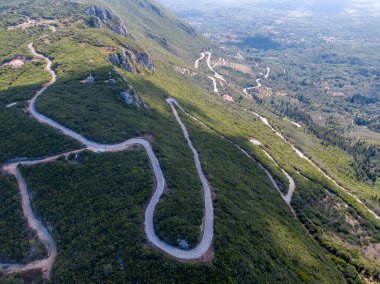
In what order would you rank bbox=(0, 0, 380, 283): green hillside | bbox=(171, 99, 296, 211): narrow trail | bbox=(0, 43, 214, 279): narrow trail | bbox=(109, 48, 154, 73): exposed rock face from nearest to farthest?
bbox=(0, 0, 380, 283): green hillside < bbox=(0, 43, 214, 279): narrow trail < bbox=(171, 99, 296, 211): narrow trail < bbox=(109, 48, 154, 73): exposed rock face

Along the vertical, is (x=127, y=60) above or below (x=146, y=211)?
below

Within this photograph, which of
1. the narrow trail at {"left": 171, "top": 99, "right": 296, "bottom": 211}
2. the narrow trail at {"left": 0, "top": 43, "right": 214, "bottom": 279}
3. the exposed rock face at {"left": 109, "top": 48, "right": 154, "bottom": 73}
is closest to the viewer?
the narrow trail at {"left": 0, "top": 43, "right": 214, "bottom": 279}

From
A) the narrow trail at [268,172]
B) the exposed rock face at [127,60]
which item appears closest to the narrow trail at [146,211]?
the narrow trail at [268,172]

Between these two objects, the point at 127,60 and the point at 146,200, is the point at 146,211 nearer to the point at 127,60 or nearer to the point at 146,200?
the point at 146,200

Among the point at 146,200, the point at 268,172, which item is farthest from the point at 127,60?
the point at 146,200

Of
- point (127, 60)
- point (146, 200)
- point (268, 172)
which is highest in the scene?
point (146, 200)

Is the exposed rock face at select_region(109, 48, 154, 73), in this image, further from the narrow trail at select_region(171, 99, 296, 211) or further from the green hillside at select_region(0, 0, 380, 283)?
the narrow trail at select_region(171, 99, 296, 211)

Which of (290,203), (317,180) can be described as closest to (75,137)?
(290,203)

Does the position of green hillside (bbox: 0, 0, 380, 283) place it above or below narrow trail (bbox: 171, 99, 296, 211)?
above

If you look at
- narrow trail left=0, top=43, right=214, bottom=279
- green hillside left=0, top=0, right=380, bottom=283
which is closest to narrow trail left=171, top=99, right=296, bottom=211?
green hillside left=0, top=0, right=380, bottom=283

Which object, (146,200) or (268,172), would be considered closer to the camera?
(146,200)
